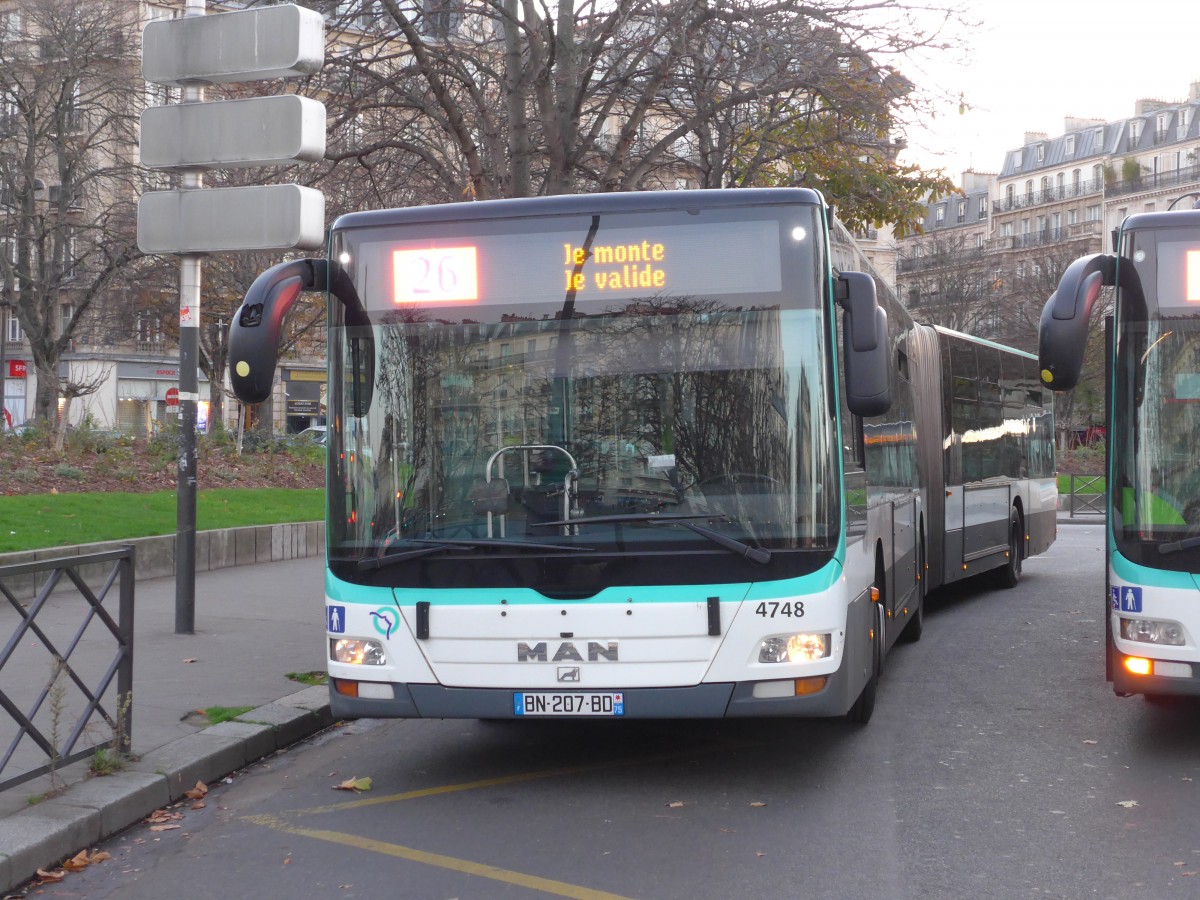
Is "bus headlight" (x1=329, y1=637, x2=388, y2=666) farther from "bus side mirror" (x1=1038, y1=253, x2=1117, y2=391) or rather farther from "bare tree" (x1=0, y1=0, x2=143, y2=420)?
"bare tree" (x1=0, y1=0, x2=143, y2=420)

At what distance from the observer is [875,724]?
28.2 feet

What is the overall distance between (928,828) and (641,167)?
1065cm

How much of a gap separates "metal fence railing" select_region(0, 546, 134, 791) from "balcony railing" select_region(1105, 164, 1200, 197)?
95532 millimetres

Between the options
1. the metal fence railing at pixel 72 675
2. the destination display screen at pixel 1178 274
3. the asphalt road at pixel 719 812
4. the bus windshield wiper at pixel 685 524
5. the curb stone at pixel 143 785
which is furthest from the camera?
the destination display screen at pixel 1178 274

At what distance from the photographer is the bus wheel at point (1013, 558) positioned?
17531 millimetres

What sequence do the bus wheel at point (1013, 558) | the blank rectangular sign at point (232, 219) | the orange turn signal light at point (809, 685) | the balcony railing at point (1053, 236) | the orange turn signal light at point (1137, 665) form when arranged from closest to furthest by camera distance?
the orange turn signal light at point (809, 685) < the orange turn signal light at point (1137, 665) < the blank rectangular sign at point (232, 219) < the bus wheel at point (1013, 558) < the balcony railing at point (1053, 236)

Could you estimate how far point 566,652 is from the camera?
21.8 feet

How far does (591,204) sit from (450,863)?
9.90ft

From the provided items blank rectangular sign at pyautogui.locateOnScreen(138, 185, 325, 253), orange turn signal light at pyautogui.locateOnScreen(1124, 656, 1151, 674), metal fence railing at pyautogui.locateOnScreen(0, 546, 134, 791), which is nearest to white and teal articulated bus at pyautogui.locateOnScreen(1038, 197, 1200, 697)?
orange turn signal light at pyautogui.locateOnScreen(1124, 656, 1151, 674)

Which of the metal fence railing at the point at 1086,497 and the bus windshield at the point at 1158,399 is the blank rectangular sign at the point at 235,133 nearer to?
the bus windshield at the point at 1158,399

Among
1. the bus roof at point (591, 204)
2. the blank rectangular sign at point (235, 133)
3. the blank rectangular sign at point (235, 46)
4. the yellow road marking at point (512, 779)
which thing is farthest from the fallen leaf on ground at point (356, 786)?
the blank rectangular sign at point (235, 46)

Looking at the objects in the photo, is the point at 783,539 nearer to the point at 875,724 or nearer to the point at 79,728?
the point at 875,724

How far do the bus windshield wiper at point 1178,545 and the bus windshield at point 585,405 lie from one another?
1783 mm

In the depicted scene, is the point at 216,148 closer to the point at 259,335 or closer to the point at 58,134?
the point at 259,335
